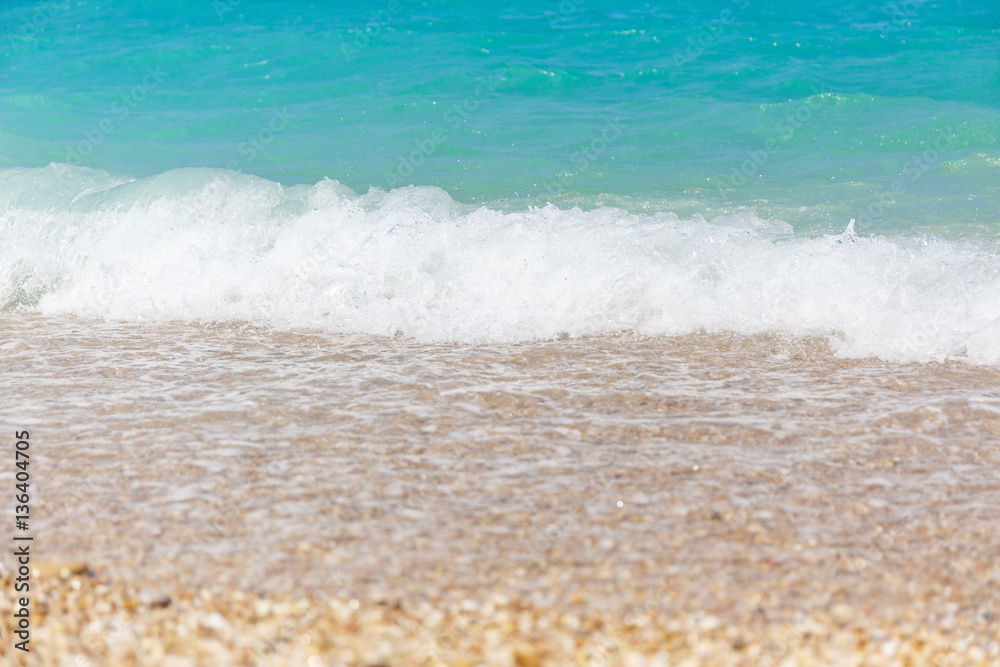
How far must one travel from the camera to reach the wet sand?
6.48 feet

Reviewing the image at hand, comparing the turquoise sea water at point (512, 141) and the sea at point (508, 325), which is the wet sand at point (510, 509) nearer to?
→ the sea at point (508, 325)

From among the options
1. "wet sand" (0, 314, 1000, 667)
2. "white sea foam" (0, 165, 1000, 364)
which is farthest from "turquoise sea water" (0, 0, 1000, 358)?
"wet sand" (0, 314, 1000, 667)

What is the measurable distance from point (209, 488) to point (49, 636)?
2.26 ft

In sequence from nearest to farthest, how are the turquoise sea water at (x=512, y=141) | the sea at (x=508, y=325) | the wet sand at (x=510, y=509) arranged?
the wet sand at (x=510, y=509), the sea at (x=508, y=325), the turquoise sea water at (x=512, y=141)

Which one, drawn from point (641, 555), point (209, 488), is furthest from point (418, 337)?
point (641, 555)

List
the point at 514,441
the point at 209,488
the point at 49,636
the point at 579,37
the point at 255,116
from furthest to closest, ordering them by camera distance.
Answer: the point at 579,37, the point at 255,116, the point at 514,441, the point at 209,488, the point at 49,636

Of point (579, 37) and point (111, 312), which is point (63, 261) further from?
point (579, 37)

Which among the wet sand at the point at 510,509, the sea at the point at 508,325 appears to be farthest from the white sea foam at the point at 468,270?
the wet sand at the point at 510,509

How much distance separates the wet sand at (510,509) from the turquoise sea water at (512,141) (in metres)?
0.89

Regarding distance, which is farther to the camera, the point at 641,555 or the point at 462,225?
the point at 462,225

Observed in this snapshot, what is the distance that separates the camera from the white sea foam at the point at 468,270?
447 cm

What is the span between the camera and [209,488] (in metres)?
2.66

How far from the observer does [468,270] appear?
17.1 feet

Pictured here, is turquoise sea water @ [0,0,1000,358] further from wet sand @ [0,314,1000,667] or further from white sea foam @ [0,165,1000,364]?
wet sand @ [0,314,1000,667]
